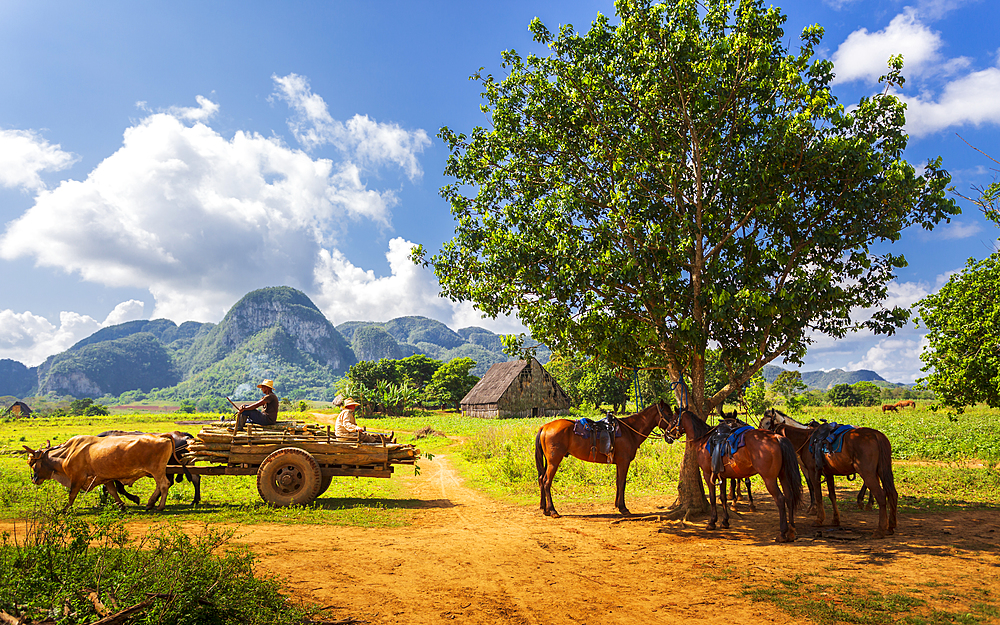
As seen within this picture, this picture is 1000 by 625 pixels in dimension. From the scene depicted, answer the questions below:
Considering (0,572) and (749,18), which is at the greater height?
(749,18)

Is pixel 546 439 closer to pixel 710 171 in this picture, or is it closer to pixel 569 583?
pixel 569 583

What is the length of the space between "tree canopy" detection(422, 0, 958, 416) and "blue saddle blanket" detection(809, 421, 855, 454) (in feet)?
5.67

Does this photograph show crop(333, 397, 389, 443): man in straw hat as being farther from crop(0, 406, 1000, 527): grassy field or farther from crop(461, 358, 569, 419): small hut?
crop(461, 358, 569, 419): small hut

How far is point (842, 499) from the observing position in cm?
1221

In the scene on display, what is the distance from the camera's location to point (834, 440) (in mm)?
9406

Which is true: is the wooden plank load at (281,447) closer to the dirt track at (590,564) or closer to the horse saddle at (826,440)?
the dirt track at (590,564)

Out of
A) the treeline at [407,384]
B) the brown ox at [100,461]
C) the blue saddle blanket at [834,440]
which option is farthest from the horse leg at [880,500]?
the treeline at [407,384]

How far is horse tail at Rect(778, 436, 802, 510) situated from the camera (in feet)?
27.6

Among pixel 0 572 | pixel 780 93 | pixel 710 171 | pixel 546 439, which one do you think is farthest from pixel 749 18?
pixel 0 572

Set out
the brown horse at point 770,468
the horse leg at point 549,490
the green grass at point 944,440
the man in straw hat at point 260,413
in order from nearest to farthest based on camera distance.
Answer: the brown horse at point 770,468
the horse leg at point 549,490
the man in straw hat at point 260,413
the green grass at point 944,440

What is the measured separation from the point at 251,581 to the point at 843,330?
11.6 meters

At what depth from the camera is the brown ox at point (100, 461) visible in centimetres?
935

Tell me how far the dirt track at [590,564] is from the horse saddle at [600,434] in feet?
4.27

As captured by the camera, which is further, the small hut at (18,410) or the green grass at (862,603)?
the small hut at (18,410)
